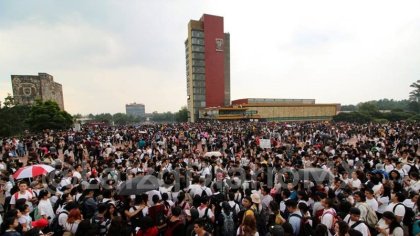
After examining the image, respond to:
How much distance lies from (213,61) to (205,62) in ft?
7.53

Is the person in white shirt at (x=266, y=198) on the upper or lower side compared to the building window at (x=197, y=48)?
lower

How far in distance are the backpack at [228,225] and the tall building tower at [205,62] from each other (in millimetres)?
60021

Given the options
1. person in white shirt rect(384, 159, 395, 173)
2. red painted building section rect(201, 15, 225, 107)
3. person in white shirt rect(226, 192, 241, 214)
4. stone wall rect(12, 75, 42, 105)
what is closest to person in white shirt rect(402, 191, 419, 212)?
person in white shirt rect(226, 192, 241, 214)

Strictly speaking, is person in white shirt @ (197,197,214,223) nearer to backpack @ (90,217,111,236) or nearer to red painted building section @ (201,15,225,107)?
backpack @ (90,217,111,236)

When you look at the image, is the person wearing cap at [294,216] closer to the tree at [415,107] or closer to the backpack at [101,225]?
the backpack at [101,225]

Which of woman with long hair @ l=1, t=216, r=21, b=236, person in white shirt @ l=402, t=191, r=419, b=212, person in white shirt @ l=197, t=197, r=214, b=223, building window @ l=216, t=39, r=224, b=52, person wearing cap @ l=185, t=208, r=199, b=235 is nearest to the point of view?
woman with long hair @ l=1, t=216, r=21, b=236

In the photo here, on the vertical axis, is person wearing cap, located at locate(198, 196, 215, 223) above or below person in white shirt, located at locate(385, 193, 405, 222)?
below

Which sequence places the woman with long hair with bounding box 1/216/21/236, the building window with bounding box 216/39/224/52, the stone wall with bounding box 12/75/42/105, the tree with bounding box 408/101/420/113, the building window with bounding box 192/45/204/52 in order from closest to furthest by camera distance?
1. the woman with long hair with bounding box 1/216/21/236
2. the tree with bounding box 408/101/420/113
3. the stone wall with bounding box 12/75/42/105
4. the building window with bounding box 192/45/204/52
5. the building window with bounding box 216/39/224/52

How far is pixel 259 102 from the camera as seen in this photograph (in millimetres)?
59969

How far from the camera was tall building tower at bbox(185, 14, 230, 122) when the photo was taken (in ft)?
212

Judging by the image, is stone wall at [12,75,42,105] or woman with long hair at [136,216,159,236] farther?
stone wall at [12,75,42,105]

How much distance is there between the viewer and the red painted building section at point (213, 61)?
64875mm

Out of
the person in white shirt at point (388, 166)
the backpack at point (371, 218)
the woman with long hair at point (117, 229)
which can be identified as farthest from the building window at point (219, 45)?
the woman with long hair at point (117, 229)

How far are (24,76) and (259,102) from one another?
2500 inches
